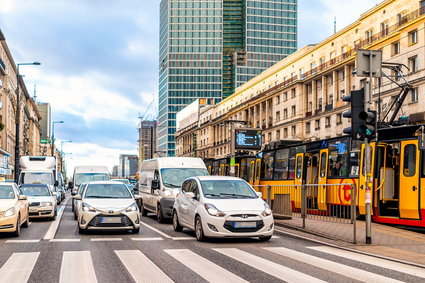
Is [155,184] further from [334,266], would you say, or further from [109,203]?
[334,266]

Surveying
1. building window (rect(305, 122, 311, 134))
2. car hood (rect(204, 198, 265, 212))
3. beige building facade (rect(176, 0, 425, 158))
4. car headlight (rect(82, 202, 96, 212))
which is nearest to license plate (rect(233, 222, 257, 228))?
car hood (rect(204, 198, 265, 212))

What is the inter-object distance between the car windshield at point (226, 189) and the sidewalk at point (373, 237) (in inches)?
74.6

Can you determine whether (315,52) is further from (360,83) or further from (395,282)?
(395,282)

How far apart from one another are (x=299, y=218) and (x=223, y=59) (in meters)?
136

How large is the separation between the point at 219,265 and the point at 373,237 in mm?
5584

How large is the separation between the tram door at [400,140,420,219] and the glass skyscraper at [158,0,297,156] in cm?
12752

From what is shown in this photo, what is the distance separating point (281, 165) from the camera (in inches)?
1008

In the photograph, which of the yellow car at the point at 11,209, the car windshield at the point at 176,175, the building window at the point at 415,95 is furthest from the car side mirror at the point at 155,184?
the building window at the point at 415,95

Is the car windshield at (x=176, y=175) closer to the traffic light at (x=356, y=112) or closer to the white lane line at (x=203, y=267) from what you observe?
the traffic light at (x=356, y=112)

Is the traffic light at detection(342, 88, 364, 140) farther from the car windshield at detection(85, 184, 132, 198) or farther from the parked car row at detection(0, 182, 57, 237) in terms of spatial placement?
the parked car row at detection(0, 182, 57, 237)

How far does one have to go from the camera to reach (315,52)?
63.4 metres

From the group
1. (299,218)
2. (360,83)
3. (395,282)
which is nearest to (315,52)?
(360,83)

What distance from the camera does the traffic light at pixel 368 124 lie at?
40.3ft

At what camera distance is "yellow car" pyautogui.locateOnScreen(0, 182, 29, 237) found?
13.4m
